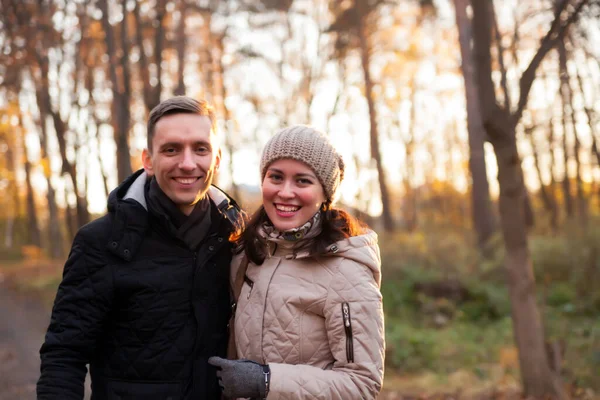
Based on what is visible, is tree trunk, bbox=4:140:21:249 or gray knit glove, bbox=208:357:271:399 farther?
tree trunk, bbox=4:140:21:249

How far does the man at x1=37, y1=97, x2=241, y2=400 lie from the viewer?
8.79ft

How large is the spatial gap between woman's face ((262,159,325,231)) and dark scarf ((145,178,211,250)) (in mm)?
358

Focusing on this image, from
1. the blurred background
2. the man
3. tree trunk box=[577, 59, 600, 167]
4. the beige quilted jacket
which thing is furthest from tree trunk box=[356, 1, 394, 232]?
the beige quilted jacket

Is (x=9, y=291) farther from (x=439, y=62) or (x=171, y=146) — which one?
(x=171, y=146)

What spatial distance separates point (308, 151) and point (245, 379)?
3.46ft

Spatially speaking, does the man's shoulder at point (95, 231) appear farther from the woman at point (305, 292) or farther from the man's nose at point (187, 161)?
the woman at point (305, 292)

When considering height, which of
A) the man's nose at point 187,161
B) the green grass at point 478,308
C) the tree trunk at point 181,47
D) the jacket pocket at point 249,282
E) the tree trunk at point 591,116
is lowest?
the green grass at point 478,308

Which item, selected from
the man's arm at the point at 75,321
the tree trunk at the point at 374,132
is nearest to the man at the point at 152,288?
the man's arm at the point at 75,321

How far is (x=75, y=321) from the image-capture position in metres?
2.66

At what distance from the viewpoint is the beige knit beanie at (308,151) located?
2889 mm

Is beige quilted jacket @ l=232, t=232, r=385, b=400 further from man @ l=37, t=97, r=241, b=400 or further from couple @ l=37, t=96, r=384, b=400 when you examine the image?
man @ l=37, t=97, r=241, b=400

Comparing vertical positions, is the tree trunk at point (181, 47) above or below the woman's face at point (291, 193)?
above

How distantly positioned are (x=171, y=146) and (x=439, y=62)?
22.3 metres

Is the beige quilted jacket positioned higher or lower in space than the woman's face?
lower
